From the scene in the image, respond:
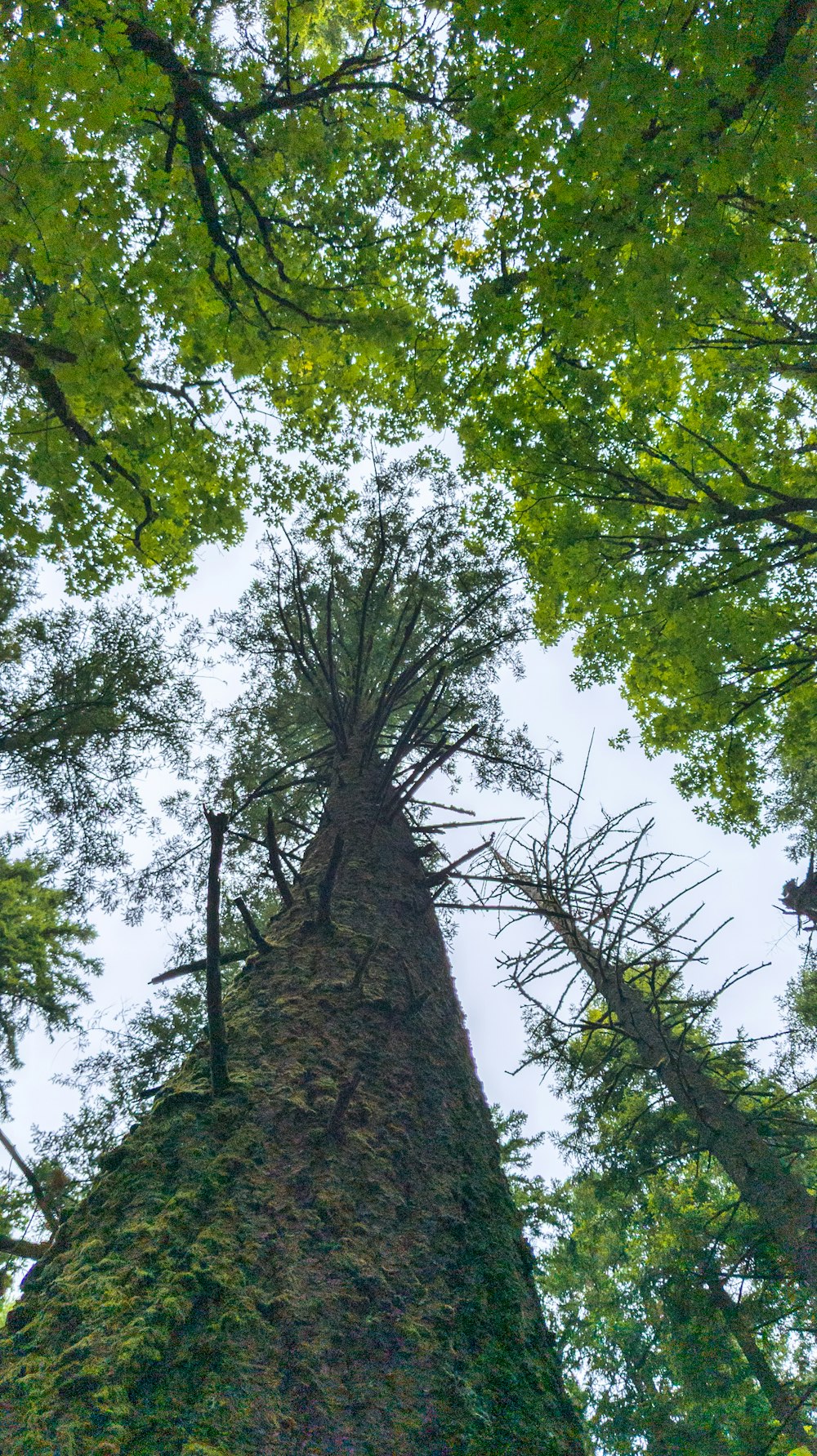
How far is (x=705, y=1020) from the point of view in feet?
32.4

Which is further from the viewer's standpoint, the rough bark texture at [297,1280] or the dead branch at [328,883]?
the dead branch at [328,883]

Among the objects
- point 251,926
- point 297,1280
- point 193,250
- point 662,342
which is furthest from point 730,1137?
point 193,250

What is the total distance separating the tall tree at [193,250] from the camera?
3123 millimetres

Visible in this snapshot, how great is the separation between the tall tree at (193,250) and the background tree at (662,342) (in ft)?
2.37

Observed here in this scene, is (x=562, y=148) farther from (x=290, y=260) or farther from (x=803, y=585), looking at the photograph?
(x=803, y=585)

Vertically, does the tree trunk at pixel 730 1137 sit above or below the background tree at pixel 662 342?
below

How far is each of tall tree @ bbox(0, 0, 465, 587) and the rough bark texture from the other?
3.83 meters

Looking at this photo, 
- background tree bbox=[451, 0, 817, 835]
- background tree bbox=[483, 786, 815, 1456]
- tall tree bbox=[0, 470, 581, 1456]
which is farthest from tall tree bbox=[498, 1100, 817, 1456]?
background tree bbox=[451, 0, 817, 835]

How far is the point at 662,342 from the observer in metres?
4.03

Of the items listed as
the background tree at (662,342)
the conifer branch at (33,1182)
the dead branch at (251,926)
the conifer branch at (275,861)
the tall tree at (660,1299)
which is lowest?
the tall tree at (660,1299)

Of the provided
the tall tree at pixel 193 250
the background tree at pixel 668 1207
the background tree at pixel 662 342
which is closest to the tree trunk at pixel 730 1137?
the background tree at pixel 668 1207

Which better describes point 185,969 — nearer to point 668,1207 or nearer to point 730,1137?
point 730,1137

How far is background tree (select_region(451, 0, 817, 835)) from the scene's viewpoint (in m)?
3.10

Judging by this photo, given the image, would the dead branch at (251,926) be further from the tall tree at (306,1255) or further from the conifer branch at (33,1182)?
the conifer branch at (33,1182)
